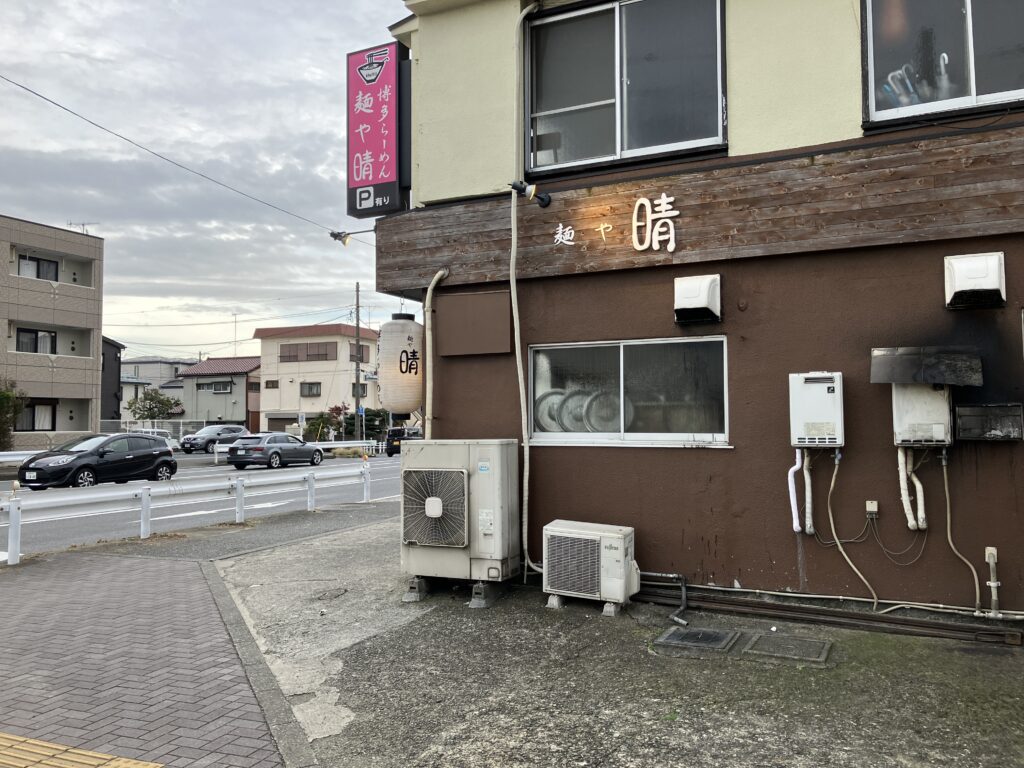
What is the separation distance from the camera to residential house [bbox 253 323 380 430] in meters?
59.4

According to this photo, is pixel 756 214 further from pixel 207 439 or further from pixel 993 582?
pixel 207 439

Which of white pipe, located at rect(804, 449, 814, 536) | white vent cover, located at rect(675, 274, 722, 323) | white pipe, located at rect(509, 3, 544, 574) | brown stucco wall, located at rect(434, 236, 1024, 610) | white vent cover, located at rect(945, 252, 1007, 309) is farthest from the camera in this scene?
white pipe, located at rect(509, 3, 544, 574)

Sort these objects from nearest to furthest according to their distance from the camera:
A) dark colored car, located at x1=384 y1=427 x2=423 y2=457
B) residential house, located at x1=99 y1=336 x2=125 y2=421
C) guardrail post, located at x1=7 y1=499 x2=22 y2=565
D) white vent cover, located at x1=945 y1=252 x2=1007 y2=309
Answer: white vent cover, located at x1=945 y1=252 x2=1007 y2=309 → dark colored car, located at x1=384 y1=427 x2=423 y2=457 → guardrail post, located at x1=7 y1=499 x2=22 y2=565 → residential house, located at x1=99 y1=336 x2=125 y2=421

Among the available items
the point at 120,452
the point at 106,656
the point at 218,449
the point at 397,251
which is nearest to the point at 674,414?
the point at 397,251

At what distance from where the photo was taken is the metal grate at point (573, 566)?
6164 millimetres

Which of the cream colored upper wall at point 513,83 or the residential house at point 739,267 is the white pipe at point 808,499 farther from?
the cream colored upper wall at point 513,83

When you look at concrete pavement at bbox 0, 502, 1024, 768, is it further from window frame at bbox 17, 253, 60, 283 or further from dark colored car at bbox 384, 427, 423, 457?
window frame at bbox 17, 253, 60, 283

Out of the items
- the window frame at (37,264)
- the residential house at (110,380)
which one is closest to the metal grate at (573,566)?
the window frame at (37,264)

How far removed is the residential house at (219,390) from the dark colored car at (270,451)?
3528 cm

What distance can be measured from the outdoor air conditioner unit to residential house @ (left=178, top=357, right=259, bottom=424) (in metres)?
61.3

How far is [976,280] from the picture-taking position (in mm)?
5285

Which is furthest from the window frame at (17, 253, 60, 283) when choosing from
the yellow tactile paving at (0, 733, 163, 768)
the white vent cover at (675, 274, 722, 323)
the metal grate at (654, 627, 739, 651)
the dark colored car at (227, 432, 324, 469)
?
the metal grate at (654, 627, 739, 651)

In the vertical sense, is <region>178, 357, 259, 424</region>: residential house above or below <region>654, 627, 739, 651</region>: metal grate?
above

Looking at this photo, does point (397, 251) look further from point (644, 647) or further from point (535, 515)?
point (644, 647)
